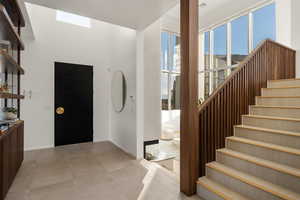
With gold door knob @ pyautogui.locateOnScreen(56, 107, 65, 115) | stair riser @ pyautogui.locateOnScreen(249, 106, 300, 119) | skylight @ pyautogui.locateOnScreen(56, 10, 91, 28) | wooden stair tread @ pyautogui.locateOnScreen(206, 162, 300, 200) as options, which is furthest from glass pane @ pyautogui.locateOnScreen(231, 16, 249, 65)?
gold door knob @ pyautogui.locateOnScreen(56, 107, 65, 115)

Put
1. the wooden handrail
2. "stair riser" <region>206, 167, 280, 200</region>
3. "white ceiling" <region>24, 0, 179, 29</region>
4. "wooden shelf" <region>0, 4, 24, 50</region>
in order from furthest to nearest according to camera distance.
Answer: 1. "white ceiling" <region>24, 0, 179, 29</region>
2. the wooden handrail
3. "wooden shelf" <region>0, 4, 24, 50</region>
4. "stair riser" <region>206, 167, 280, 200</region>

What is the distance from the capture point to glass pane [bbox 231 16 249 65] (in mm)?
5203

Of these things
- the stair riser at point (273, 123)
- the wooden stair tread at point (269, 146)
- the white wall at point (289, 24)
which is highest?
the white wall at point (289, 24)

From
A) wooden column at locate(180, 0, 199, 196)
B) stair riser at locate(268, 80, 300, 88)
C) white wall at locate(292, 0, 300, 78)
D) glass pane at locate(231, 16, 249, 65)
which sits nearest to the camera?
wooden column at locate(180, 0, 199, 196)

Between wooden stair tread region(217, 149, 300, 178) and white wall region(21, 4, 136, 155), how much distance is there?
2.02 m

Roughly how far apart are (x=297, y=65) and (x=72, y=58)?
591cm

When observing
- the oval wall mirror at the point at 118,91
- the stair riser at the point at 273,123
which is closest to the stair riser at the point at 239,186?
the stair riser at the point at 273,123

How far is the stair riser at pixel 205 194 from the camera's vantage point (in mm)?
1909

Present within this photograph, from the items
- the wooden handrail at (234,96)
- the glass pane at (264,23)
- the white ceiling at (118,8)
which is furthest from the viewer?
the glass pane at (264,23)

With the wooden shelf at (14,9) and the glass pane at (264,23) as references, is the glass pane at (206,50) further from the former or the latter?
the wooden shelf at (14,9)

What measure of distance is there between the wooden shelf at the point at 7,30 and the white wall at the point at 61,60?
3.89 ft

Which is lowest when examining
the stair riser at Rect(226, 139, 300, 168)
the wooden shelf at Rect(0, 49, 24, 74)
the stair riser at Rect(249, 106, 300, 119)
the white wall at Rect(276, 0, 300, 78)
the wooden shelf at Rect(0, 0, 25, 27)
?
the stair riser at Rect(226, 139, 300, 168)

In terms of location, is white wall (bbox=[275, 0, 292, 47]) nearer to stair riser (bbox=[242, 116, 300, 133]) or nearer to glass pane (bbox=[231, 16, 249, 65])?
glass pane (bbox=[231, 16, 249, 65])

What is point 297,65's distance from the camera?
3.83m
